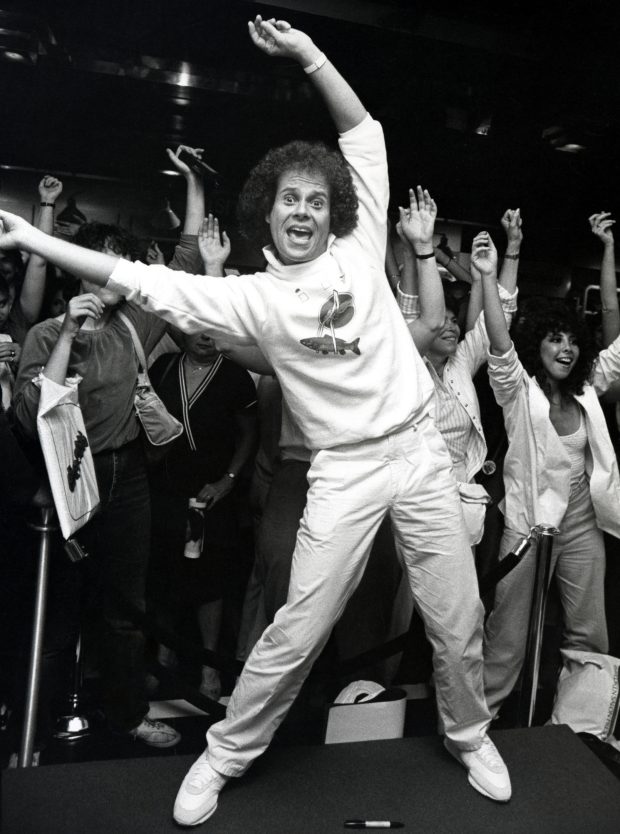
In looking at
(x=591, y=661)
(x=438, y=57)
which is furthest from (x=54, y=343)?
(x=591, y=661)

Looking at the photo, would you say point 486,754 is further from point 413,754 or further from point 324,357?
point 324,357

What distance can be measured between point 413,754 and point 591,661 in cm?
88

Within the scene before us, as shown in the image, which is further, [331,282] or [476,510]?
[476,510]

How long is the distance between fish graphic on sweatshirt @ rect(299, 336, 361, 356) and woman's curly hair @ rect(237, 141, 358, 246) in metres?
0.43

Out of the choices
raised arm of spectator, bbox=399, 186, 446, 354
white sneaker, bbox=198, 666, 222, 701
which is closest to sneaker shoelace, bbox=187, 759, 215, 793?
white sneaker, bbox=198, 666, 222, 701

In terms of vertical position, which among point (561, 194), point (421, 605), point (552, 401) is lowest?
point (421, 605)

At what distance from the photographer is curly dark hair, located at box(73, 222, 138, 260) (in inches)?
98.8

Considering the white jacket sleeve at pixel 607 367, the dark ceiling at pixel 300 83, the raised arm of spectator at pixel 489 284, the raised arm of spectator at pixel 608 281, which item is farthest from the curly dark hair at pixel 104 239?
the raised arm of spectator at pixel 608 281

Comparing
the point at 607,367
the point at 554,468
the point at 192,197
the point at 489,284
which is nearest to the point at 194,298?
the point at 192,197

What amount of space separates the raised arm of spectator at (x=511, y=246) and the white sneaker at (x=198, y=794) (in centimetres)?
204

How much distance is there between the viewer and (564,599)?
286 centimetres

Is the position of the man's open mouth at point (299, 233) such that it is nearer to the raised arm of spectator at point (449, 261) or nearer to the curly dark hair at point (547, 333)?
the curly dark hair at point (547, 333)

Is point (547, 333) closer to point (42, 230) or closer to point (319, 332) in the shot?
point (319, 332)

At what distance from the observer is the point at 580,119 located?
10.8 ft
